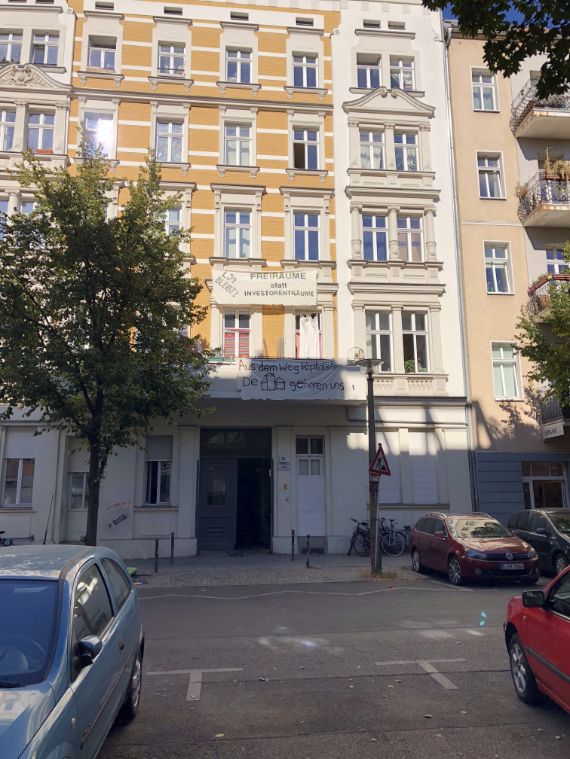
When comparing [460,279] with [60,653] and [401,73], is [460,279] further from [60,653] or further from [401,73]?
[60,653]

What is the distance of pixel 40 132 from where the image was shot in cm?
1988

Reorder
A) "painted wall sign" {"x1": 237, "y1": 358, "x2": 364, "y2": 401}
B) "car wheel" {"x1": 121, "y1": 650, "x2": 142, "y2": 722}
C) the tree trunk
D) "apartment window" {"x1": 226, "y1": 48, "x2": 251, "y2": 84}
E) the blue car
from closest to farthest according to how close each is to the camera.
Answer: the blue car → "car wheel" {"x1": 121, "y1": 650, "x2": 142, "y2": 722} → the tree trunk → "painted wall sign" {"x1": 237, "y1": 358, "x2": 364, "y2": 401} → "apartment window" {"x1": 226, "y1": 48, "x2": 251, "y2": 84}

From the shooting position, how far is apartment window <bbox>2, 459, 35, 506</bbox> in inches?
687

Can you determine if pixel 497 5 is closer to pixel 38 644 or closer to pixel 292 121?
pixel 38 644

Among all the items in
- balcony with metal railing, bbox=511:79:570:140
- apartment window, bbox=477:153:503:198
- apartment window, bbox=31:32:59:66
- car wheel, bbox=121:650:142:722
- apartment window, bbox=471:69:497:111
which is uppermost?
apartment window, bbox=31:32:59:66

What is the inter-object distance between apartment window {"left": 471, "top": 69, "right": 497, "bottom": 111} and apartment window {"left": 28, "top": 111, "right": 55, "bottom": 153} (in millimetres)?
15114

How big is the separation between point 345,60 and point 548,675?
22108mm

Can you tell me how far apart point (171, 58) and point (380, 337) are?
12.6 m

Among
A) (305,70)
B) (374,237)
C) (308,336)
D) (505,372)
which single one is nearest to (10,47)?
(305,70)

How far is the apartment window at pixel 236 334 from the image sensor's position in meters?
18.8

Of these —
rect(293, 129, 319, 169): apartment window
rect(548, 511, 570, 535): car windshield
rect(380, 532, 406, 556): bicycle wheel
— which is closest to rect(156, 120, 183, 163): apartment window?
rect(293, 129, 319, 169): apartment window

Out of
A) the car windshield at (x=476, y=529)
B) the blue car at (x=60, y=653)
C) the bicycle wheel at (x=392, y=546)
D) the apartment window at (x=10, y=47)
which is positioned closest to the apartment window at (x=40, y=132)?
the apartment window at (x=10, y=47)

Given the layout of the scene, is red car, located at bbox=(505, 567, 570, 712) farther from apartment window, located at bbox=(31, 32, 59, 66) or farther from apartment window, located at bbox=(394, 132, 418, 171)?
apartment window, located at bbox=(31, 32, 59, 66)

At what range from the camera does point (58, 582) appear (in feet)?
12.3
